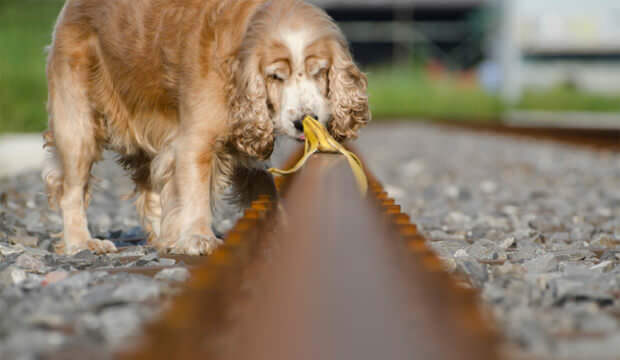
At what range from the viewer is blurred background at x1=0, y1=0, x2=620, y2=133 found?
989 inches

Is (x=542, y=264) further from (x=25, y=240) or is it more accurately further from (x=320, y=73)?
(x=25, y=240)

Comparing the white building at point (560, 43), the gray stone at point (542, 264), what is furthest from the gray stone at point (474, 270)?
the white building at point (560, 43)

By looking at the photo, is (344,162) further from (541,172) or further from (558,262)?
(541,172)

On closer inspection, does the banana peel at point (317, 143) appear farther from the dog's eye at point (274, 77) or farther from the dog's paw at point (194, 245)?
the dog's paw at point (194, 245)

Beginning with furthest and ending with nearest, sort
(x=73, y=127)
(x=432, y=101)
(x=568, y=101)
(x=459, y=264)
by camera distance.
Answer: (x=432, y=101) → (x=568, y=101) → (x=73, y=127) → (x=459, y=264)

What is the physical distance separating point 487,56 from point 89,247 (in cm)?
3261

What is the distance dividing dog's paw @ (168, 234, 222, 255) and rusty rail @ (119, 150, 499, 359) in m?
0.98

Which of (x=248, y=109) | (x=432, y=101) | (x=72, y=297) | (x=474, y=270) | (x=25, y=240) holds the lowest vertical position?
(x=432, y=101)

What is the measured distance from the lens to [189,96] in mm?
3217

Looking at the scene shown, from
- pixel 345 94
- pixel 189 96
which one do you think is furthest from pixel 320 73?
pixel 189 96

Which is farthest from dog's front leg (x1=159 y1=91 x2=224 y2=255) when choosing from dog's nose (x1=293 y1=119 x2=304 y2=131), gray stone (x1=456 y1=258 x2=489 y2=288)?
gray stone (x1=456 y1=258 x2=489 y2=288)

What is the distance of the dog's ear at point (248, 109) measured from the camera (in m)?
3.11

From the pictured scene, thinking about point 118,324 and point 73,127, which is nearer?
point 118,324

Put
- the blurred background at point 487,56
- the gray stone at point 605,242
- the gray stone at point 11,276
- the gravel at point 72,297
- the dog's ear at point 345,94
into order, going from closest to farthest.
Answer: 1. the gravel at point 72,297
2. the gray stone at point 11,276
3. the dog's ear at point 345,94
4. the gray stone at point 605,242
5. the blurred background at point 487,56
